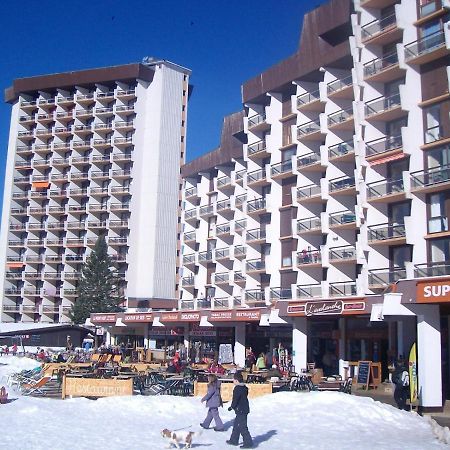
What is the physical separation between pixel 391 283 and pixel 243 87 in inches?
899

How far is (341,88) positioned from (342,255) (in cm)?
1042

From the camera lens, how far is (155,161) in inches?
2953

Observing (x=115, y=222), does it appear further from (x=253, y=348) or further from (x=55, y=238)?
(x=253, y=348)

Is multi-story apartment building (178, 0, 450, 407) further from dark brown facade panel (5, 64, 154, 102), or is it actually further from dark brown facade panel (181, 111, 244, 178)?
dark brown facade panel (5, 64, 154, 102)

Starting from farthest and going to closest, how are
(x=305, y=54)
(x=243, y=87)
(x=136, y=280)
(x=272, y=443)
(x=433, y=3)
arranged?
1. (x=136, y=280)
2. (x=243, y=87)
3. (x=305, y=54)
4. (x=433, y=3)
5. (x=272, y=443)

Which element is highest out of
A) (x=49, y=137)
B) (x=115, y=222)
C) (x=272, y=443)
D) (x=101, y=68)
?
(x=101, y=68)

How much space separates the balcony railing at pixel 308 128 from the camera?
42869 millimetres

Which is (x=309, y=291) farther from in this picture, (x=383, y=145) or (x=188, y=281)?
(x=188, y=281)

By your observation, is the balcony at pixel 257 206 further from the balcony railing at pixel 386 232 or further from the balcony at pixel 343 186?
the balcony railing at pixel 386 232

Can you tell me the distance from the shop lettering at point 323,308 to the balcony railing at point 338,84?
567 inches

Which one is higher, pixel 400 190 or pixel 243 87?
pixel 243 87

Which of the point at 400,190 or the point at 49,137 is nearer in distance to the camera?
the point at 400,190

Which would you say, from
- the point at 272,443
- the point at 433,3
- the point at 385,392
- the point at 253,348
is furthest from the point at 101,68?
the point at 272,443

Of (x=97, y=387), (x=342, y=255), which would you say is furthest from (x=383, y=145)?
(x=97, y=387)
